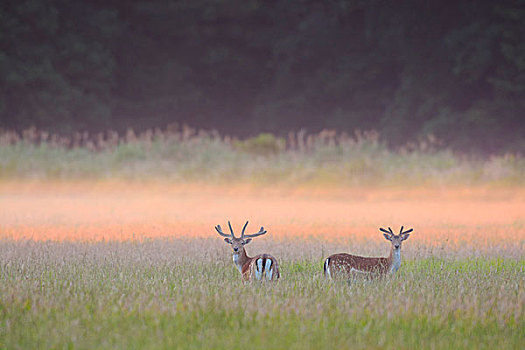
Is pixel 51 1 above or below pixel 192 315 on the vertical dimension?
above

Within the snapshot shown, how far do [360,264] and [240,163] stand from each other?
1645 centimetres

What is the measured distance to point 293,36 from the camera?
40125 mm

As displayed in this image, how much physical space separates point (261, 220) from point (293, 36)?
21542 mm

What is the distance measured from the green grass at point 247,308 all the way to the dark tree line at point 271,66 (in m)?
24.6

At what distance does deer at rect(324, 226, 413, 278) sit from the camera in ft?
33.4

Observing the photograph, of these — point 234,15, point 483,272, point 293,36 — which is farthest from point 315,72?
point 483,272

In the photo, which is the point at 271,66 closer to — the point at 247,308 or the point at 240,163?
the point at 240,163

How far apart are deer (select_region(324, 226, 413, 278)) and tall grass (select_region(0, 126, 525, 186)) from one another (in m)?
15.4

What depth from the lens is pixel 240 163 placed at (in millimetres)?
26578

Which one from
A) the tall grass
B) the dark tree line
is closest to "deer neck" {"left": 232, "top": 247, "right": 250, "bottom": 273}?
the tall grass

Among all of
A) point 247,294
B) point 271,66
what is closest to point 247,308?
point 247,294

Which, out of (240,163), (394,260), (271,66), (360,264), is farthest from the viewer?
(271,66)

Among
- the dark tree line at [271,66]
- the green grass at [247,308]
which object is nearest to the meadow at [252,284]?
the green grass at [247,308]

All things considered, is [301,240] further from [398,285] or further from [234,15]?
[234,15]
